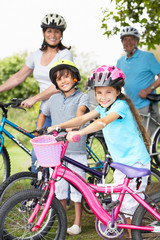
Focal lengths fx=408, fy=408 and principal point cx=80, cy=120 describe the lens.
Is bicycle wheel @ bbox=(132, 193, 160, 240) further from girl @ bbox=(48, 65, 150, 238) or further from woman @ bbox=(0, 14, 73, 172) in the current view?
woman @ bbox=(0, 14, 73, 172)

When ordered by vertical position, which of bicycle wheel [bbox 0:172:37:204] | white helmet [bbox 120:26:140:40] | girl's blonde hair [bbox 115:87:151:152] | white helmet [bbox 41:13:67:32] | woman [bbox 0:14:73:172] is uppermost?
white helmet [bbox 120:26:140:40]

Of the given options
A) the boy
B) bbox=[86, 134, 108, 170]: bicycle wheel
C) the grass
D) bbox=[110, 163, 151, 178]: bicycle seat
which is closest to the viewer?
bbox=[110, 163, 151, 178]: bicycle seat

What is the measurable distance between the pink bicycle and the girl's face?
50cm

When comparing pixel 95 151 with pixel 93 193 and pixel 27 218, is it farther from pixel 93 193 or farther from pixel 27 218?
pixel 27 218

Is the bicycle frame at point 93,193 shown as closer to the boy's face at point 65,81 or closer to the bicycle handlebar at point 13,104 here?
the boy's face at point 65,81

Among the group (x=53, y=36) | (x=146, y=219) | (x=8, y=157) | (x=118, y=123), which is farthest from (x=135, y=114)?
(x=8, y=157)

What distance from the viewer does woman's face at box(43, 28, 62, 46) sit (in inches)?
183

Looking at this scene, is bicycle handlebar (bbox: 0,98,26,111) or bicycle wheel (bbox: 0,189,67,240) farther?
bicycle handlebar (bbox: 0,98,26,111)

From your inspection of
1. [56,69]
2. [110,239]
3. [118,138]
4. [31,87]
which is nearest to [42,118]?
[56,69]

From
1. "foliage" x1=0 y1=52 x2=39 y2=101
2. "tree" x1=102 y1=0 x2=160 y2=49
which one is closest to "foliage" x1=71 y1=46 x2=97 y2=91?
"foliage" x1=0 y1=52 x2=39 y2=101

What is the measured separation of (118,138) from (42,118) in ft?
3.79

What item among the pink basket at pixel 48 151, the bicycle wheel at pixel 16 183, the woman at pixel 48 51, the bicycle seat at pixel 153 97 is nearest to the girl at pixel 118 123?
the pink basket at pixel 48 151

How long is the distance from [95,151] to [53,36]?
1596 mm

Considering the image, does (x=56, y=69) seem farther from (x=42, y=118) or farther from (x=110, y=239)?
(x=110, y=239)
